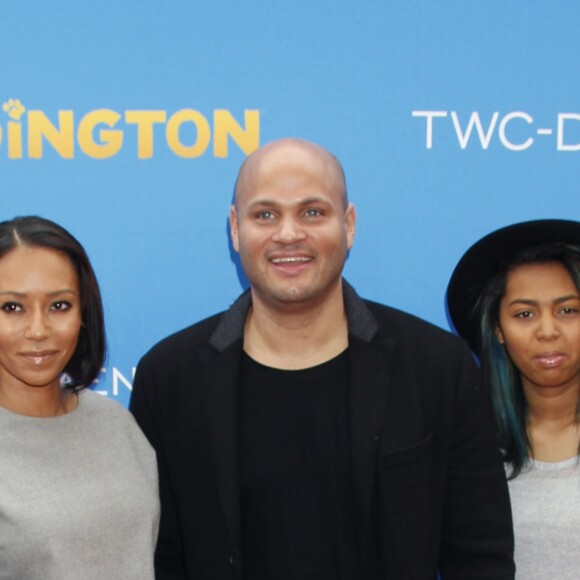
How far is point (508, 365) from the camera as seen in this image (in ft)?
6.40

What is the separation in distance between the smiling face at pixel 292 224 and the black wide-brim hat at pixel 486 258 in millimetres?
313

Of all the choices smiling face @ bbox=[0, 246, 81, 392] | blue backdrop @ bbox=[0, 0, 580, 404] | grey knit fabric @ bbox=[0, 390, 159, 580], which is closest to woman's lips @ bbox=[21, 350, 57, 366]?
smiling face @ bbox=[0, 246, 81, 392]

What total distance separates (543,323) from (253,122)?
937 mm

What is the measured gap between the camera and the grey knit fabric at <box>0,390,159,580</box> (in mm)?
1512

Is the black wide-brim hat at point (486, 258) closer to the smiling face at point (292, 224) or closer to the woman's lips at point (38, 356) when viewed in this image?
the smiling face at point (292, 224)

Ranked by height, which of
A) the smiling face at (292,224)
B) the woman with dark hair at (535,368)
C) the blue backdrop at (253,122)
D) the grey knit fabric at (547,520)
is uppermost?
the blue backdrop at (253,122)

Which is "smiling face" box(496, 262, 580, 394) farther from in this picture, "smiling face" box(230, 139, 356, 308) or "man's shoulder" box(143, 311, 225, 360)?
"man's shoulder" box(143, 311, 225, 360)

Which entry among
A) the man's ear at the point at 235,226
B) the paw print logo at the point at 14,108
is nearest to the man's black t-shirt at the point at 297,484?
the man's ear at the point at 235,226

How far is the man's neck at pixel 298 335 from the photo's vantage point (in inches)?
72.3

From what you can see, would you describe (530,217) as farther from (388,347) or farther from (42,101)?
(42,101)

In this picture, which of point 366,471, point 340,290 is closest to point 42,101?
point 340,290

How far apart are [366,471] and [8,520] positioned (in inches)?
27.4

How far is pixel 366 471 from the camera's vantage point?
5.66 ft

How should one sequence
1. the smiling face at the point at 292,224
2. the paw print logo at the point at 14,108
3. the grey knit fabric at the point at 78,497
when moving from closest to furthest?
the grey knit fabric at the point at 78,497, the smiling face at the point at 292,224, the paw print logo at the point at 14,108
